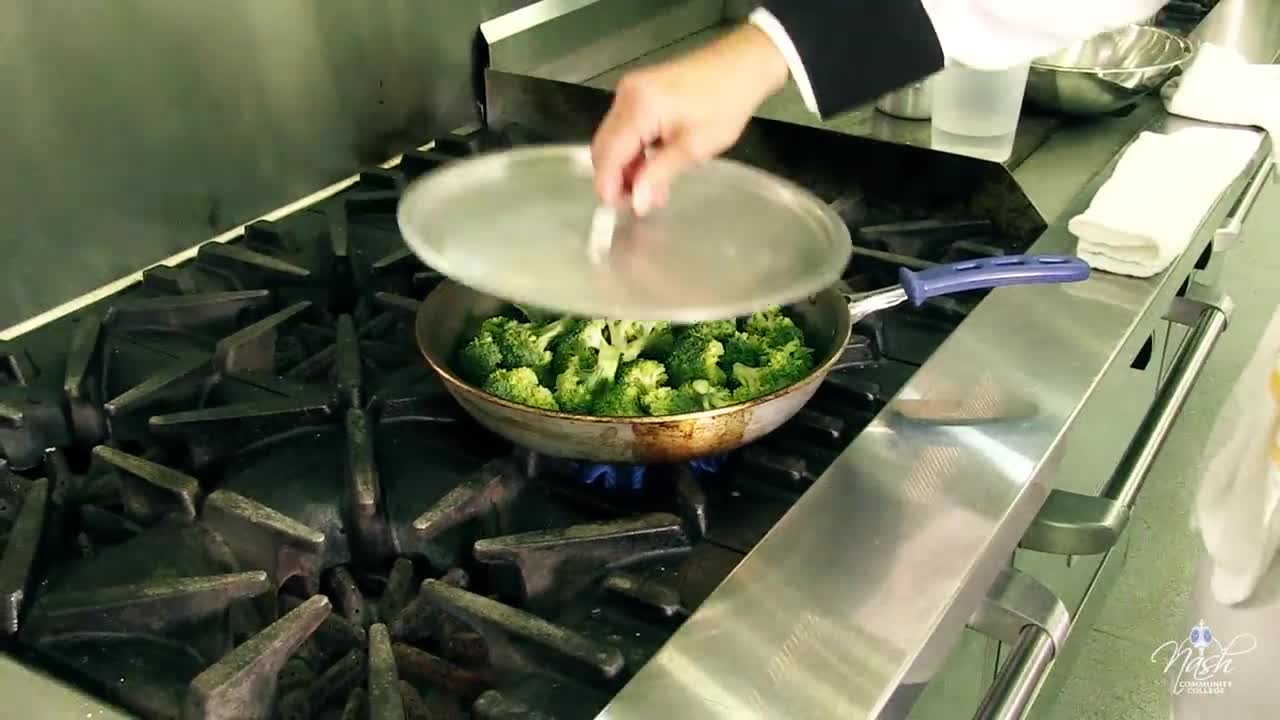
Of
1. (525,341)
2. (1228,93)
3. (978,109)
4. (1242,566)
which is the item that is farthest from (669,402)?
(1228,93)

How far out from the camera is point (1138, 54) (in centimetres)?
138

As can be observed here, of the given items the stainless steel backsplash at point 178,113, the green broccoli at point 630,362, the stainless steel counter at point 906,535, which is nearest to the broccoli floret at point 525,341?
the green broccoli at point 630,362

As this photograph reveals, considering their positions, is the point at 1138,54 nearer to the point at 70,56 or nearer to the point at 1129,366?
the point at 1129,366

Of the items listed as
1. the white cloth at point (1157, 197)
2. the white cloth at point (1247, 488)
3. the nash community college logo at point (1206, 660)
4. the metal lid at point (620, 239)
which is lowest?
the nash community college logo at point (1206, 660)

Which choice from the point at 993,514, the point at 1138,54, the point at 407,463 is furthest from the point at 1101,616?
the point at 407,463

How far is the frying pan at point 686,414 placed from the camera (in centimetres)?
67

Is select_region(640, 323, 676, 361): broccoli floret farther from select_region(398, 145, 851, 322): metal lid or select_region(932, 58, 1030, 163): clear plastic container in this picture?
select_region(932, 58, 1030, 163): clear plastic container

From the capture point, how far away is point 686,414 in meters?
0.66

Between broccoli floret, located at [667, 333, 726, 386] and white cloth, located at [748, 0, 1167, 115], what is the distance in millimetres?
183

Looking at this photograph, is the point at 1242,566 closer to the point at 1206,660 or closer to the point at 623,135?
the point at 1206,660

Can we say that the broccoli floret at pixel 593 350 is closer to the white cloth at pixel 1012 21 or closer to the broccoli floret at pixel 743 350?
the broccoli floret at pixel 743 350

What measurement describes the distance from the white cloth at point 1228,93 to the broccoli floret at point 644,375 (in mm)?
792

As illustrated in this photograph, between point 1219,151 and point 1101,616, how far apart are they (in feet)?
2.93

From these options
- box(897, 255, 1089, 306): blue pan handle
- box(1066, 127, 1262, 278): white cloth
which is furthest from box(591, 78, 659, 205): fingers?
box(1066, 127, 1262, 278): white cloth
